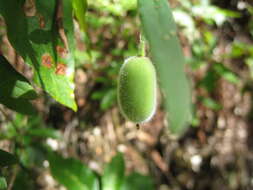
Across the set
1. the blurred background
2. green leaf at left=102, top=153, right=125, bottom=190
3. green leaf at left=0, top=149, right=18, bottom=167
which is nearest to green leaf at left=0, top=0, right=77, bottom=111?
green leaf at left=0, top=149, right=18, bottom=167

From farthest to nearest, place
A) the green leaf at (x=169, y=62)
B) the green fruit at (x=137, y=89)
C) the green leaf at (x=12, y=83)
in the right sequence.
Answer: the green leaf at (x=12, y=83) < the green fruit at (x=137, y=89) < the green leaf at (x=169, y=62)

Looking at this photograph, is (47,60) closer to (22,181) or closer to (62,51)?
(62,51)

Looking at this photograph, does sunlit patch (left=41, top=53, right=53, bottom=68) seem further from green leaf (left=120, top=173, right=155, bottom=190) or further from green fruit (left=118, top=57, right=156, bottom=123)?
green leaf (left=120, top=173, right=155, bottom=190)

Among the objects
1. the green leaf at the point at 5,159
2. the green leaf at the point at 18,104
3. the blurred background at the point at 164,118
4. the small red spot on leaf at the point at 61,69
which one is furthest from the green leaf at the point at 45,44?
the blurred background at the point at 164,118

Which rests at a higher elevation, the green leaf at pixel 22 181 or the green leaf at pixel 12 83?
the green leaf at pixel 12 83

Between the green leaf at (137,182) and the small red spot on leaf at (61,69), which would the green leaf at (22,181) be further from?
the small red spot on leaf at (61,69)

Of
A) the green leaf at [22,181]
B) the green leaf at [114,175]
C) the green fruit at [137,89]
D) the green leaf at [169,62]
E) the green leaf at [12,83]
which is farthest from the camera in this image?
the green leaf at [114,175]

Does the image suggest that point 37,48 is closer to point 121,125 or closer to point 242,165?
point 121,125
